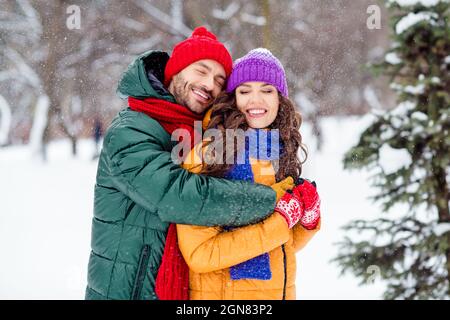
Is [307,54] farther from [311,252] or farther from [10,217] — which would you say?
[10,217]

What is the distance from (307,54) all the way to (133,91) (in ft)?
41.8

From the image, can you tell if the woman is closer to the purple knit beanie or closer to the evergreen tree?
the purple knit beanie

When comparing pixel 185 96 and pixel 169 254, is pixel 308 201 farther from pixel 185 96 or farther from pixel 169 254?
pixel 185 96

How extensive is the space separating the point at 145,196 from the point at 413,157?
3787mm

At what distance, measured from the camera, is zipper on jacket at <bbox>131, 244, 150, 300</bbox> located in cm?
217

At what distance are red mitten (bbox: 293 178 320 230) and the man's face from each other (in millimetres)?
672

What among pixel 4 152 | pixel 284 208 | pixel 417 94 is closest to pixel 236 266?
pixel 284 208

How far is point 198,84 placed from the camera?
2.53 meters

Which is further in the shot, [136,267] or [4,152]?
[4,152]

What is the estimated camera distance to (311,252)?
8.81 meters

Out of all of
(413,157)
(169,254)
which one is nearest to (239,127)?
(169,254)

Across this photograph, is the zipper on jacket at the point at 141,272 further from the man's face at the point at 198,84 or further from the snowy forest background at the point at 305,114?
the snowy forest background at the point at 305,114

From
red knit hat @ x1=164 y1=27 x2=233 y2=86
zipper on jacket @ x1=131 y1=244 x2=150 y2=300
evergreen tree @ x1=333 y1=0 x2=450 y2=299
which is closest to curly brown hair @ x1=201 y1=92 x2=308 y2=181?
red knit hat @ x1=164 y1=27 x2=233 y2=86

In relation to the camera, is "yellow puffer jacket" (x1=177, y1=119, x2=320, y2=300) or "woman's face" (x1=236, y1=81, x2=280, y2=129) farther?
"woman's face" (x1=236, y1=81, x2=280, y2=129)
